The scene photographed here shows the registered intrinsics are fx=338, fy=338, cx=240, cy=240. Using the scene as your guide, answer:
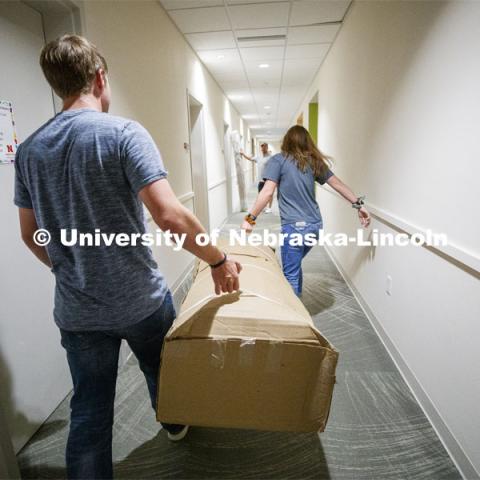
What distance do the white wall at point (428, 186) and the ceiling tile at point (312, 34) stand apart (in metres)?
0.86

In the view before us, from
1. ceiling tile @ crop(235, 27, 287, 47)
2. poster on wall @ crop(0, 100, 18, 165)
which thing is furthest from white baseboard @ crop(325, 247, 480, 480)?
ceiling tile @ crop(235, 27, 287, 47)

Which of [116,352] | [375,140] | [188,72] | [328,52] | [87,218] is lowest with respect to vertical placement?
[116,352]

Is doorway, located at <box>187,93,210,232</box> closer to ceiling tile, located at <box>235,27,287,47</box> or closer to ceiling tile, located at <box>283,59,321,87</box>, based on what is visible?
ceiling tile, located at <box>235,27,287,47</box>

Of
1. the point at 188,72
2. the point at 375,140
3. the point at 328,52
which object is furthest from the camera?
the point at 328,52

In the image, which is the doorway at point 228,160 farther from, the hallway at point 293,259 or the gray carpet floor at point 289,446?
the gray carpet floor at point 289,446

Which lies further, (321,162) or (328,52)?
(328,52)

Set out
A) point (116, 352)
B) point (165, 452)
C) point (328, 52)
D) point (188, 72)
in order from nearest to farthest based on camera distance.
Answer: point (116, 352), point (165, 452), point (188, 72), point (328, 52)

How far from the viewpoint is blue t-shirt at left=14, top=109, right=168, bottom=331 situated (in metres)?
0.82

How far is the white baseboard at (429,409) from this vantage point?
1.26 meters

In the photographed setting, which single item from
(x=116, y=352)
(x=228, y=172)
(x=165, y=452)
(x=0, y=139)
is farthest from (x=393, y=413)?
(x=228, y=172)

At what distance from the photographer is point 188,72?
12.6ft

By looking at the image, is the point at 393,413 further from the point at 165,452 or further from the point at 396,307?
the point at 165,452

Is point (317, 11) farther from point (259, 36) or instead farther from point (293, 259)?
point (293, 259)

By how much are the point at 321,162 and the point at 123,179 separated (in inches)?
62.9
